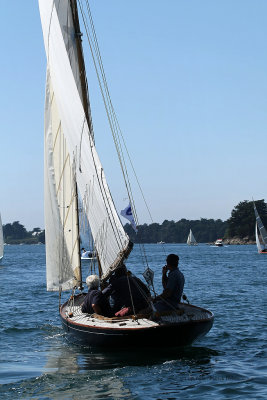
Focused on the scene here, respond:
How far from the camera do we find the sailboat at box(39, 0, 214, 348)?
576 inches

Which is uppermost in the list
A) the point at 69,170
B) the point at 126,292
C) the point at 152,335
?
the point at 69,170

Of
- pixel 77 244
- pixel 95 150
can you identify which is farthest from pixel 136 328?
pixel 77 244

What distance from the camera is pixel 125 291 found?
1568 cm

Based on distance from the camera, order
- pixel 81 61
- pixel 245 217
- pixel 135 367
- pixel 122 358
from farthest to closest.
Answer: pixel 245 217, pixel 81 61, pixel 122 358, pixel 135 367

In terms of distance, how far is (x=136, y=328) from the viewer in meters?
14.2

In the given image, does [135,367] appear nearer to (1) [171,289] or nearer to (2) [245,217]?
(1) [171,289]

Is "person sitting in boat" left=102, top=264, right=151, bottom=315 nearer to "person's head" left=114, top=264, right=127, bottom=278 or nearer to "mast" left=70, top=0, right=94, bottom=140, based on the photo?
"person's head" left=114, top=264, right=127, bottom=278

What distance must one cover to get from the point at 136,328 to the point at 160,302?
5.42 ft

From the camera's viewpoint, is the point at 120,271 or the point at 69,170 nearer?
the point at 120,271

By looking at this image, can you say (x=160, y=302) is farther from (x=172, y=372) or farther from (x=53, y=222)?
(x=53, y=222)

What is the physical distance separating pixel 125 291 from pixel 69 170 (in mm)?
5412

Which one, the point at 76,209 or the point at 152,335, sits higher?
the point at 76,209

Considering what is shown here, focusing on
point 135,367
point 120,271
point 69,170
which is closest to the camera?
point 135,367

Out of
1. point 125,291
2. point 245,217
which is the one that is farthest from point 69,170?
point 245,217
